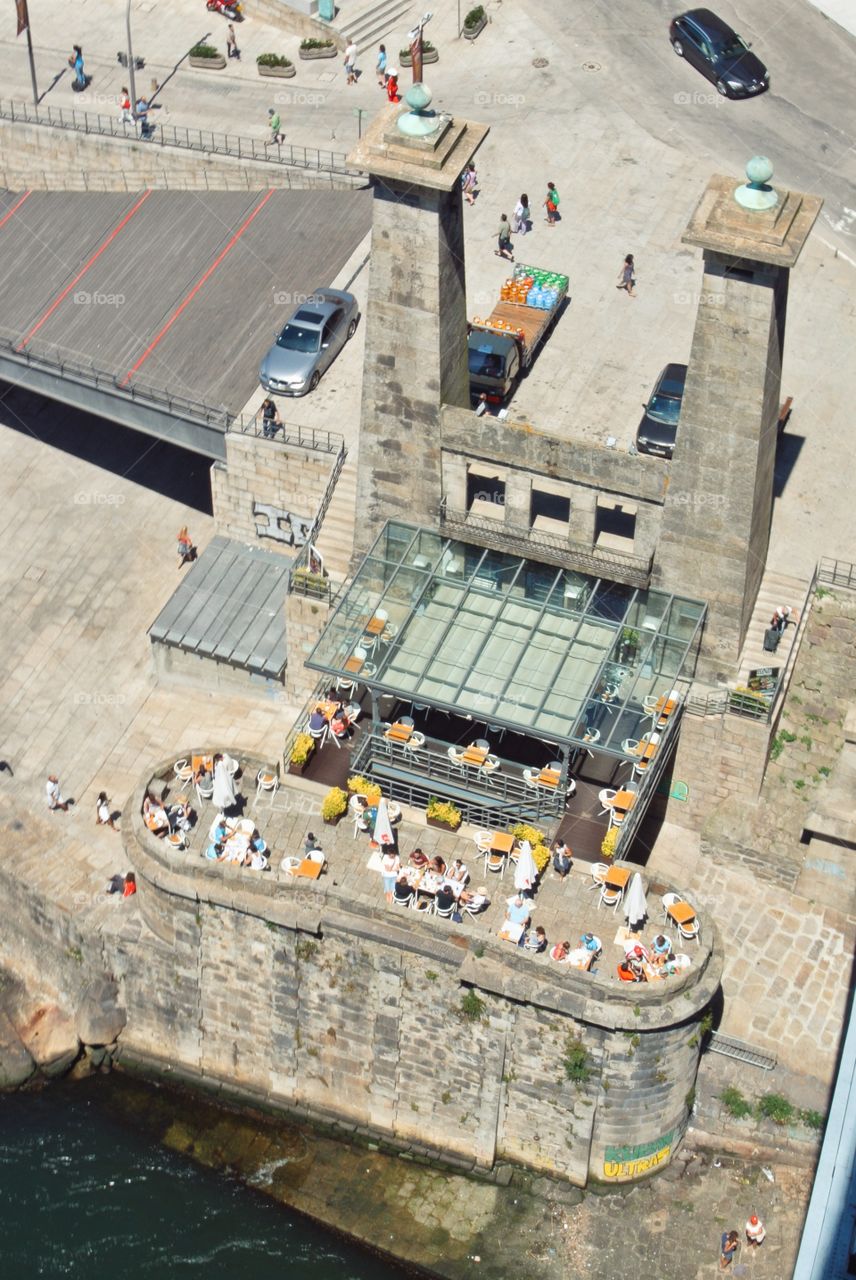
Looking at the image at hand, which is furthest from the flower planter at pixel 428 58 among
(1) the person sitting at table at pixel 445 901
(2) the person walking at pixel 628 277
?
(1) the person sitting at table at pixel 445 901

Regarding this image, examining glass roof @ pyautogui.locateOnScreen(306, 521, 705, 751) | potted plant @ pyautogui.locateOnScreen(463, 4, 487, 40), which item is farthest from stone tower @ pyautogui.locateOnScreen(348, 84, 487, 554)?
potted plant @ pyautogui.locateOnScreen(463, 4, 487, 40)

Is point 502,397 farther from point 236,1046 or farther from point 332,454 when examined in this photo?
point 236,1046

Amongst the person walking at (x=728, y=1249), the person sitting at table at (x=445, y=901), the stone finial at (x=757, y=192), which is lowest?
the person walking at (x=728, y=1249)

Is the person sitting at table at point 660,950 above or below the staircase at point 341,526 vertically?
below

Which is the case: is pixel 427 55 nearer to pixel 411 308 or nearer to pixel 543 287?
pixel 543 287

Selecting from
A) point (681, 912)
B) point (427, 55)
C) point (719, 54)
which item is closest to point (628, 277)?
point (719, 54)

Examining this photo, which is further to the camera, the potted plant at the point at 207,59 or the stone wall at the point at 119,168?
the potted plant at the point at 207,59

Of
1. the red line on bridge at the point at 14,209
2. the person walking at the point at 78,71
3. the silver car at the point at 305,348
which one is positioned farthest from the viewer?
the person walking at the point at 78,71

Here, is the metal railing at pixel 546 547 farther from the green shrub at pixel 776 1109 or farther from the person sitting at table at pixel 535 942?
the green shrub at pixel 776 1109
